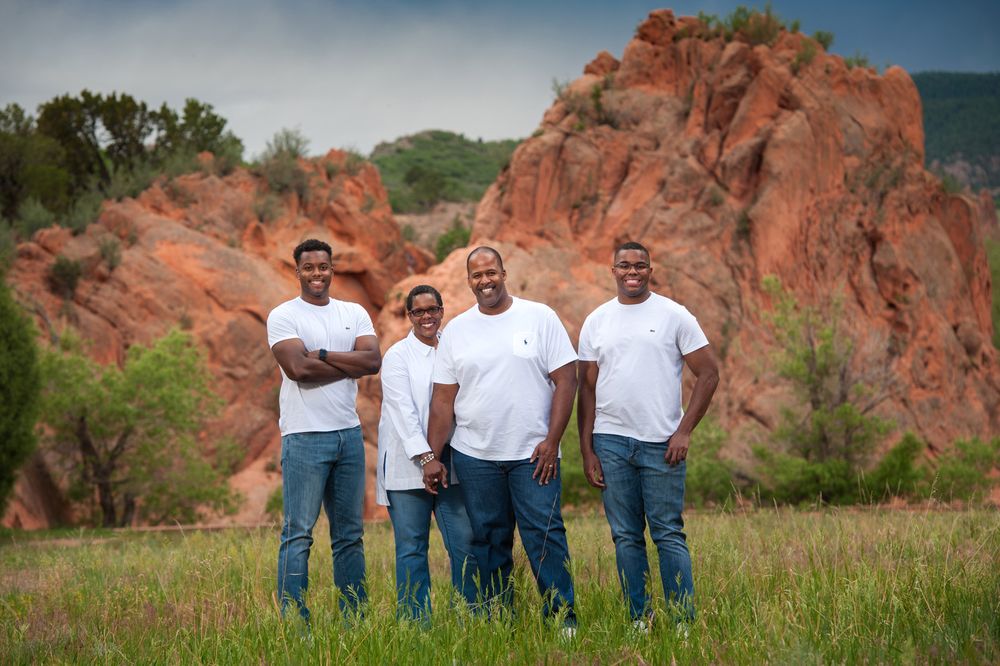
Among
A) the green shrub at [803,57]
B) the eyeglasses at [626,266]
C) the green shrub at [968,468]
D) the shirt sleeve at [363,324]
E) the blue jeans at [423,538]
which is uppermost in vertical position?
the green shrub at [803,57]

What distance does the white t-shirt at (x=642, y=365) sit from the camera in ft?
17.8

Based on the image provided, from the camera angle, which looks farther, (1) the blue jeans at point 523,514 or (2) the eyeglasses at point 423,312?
(2) the eyeglasses at point 423,312

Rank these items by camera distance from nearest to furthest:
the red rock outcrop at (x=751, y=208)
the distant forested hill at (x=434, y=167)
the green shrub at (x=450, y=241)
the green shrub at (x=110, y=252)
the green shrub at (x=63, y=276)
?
the green shrub at (x=63, y=276) < the red rock outcrop at (x=751, y=208) < the green shrub at (x=110, y=252) < the green shrub at (x=450, y=241) < the distant forested hill at (x=434, y=167)

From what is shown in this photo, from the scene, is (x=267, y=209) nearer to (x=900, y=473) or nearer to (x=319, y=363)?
(x=900, y=473)

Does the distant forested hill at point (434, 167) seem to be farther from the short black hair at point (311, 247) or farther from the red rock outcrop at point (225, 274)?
the short black hair at point (311, 247)

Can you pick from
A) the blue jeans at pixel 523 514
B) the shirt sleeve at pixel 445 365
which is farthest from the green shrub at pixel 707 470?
the shirt sleeve at pixel 445 365

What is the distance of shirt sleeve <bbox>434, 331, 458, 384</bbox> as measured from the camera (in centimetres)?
553

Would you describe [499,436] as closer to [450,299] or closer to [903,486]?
[903,486]

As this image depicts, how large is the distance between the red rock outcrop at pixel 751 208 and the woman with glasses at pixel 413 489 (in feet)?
64.5

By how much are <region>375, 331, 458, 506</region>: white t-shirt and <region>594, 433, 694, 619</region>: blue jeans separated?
0.97 m

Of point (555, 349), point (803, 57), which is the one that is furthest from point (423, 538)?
point (803, 57)

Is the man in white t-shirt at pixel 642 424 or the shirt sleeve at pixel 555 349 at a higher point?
the shirt sleeve at pixel 555 349

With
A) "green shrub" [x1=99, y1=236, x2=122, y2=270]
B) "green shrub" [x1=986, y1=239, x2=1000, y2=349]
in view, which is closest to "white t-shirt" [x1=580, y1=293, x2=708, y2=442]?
"green shrub" [x1=99, y1=236, x2=122, y2=270]

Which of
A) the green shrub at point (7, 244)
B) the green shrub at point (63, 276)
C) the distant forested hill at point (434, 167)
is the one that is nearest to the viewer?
the green shrub at point (7, 244)
